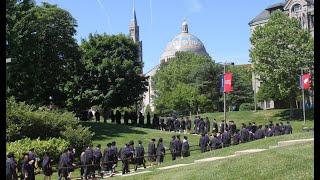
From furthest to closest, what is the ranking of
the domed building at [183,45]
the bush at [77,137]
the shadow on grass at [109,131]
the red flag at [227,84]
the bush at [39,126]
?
the domed building at [183,45] → the shadow on grass at [109,131] → the red flag at [227,84] → the bush at [77,137] → the bush at [39,126]

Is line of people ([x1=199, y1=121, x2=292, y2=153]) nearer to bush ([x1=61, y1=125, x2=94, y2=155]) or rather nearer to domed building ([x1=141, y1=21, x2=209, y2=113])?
bush ([x1=61, y1=125, x2=94, y2=155])

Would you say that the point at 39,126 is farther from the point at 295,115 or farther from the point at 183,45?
the point at 183,45

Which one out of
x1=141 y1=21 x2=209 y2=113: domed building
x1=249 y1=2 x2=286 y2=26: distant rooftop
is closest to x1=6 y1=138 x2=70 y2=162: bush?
x1=249 y1=2 x2=286 y2=26: distant rooftop

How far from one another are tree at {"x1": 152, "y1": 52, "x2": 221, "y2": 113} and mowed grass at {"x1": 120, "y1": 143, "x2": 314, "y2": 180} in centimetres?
5542

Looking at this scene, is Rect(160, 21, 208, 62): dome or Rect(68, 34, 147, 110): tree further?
Rect(160, 21, 208, 62): dome

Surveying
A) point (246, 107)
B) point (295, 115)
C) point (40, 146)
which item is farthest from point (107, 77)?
point (246, 107)

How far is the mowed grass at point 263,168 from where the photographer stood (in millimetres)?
14320

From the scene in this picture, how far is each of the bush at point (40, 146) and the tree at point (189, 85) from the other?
4592 cm

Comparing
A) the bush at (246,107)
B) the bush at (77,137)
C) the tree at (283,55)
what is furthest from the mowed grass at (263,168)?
the bush at (246,107)

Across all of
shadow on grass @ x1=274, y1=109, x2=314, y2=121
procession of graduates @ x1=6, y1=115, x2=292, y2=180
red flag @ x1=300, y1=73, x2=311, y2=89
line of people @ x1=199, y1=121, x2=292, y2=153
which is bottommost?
procession of graduates @ x1=6, y1=115, x2=292, y2=180

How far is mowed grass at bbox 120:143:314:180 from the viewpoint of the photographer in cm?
1432

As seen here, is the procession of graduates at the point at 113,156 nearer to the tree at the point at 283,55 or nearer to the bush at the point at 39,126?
the bush at the point at 39,126

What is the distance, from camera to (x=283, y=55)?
52.8 m
